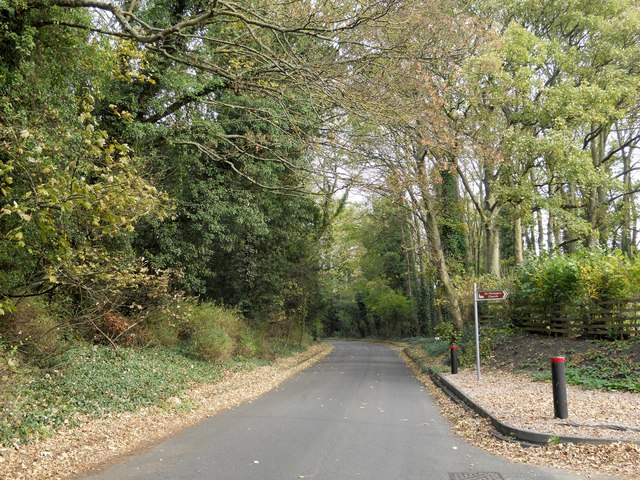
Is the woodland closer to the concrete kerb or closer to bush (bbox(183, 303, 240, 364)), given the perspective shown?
bush (bbox(183, 303, 240, 364))

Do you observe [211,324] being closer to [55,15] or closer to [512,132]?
[55,15]

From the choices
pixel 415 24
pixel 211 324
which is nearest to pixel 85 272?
pixel 415 24

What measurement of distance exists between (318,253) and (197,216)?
13.8 m

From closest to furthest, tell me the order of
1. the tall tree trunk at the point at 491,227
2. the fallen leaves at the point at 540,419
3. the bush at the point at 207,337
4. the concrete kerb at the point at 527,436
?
the fallen leaves at the point at 540,419 → the concrete kerb at the point at 527,436 → the bush at the point at 207,337 → the tall tree trunk at the point at 491,227

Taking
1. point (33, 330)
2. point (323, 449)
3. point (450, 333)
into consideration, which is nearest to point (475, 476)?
point (323, 449)

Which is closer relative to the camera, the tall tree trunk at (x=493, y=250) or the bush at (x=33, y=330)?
the bush at (x=33, y=330)

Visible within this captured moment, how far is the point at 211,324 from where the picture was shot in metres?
16.0

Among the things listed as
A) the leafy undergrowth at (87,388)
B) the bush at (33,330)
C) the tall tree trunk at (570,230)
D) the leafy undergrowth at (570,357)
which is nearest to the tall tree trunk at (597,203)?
the tall tree trunk at (570,230)

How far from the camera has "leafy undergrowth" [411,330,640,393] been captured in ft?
38.0

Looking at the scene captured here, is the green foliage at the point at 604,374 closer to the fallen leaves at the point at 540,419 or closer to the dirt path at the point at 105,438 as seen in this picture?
the fallen leaves at the point at 540,419

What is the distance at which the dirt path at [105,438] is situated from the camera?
5.95 meters

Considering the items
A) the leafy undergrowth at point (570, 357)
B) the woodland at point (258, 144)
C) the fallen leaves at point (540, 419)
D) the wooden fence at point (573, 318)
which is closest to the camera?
the fallen leaves at point (540, 419)

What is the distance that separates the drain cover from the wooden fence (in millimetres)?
9382

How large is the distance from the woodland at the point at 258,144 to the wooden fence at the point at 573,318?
0.41 m
